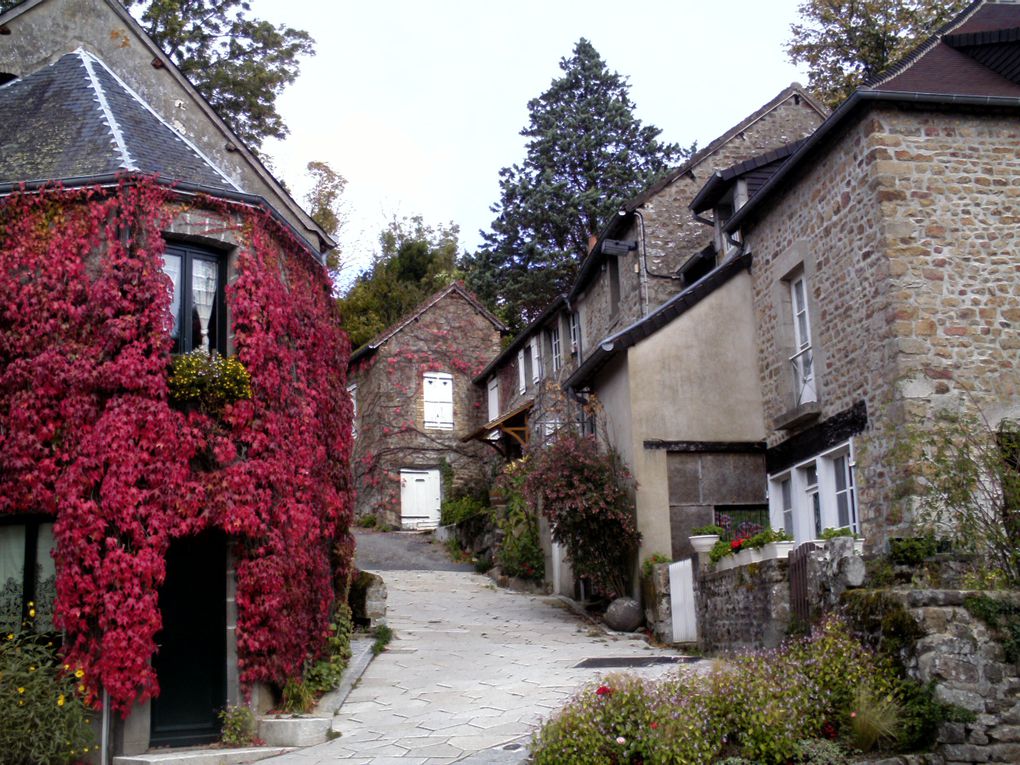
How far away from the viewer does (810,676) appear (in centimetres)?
974

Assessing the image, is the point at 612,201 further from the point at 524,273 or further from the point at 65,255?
the point at 65,255

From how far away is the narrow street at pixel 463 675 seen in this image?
10406 millimetres

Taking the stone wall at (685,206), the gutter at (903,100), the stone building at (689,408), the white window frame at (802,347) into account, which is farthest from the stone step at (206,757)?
the stone wall at (685,206)

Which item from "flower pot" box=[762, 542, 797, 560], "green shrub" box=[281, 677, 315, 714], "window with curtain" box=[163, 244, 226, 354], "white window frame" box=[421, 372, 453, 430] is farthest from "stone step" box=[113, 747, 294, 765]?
"white window frame" box=[421, 372, 453, 430]

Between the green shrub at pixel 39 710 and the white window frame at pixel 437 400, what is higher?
the white window frame at pixel 437 400

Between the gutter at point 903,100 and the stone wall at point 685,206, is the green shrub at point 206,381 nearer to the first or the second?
the gutter at point 903,100

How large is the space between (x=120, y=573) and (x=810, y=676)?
6497 millimetres

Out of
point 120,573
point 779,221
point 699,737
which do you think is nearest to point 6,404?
point 120,573

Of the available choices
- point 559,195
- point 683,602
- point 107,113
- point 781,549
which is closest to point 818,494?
point 683,602

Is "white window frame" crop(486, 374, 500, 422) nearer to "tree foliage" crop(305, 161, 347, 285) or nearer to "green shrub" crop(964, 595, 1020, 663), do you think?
"tree foliage" crop(305, 161, 347, 285)

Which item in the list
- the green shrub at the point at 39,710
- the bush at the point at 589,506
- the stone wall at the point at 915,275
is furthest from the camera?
the bush at the point at 589,506

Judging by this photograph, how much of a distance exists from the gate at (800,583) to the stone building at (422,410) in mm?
18684

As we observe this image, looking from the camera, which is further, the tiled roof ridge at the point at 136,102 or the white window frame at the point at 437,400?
the white window frame at the point at 437,400

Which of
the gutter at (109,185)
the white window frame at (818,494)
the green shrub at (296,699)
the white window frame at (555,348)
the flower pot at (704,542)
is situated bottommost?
the green shrub at (296,699)
